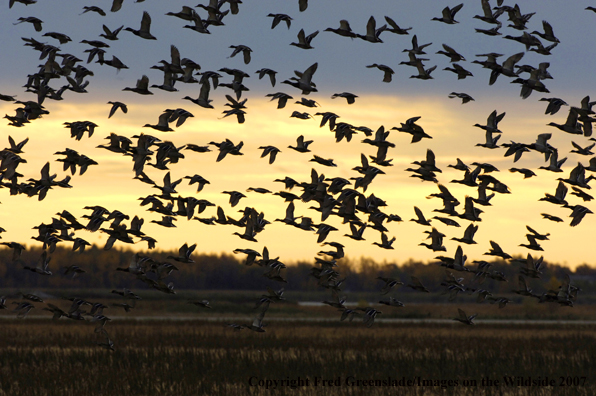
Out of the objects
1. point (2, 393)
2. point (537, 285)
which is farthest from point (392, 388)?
point (537, 285)

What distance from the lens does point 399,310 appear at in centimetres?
8456

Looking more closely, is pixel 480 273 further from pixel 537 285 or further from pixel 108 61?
pixel 537 285

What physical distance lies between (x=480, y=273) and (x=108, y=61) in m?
12.1

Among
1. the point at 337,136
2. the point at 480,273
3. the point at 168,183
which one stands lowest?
the point at 480,273

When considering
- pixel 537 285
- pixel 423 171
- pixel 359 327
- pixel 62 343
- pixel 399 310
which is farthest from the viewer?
pixel 537 285

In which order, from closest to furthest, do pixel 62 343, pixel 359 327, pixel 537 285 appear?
1. pixel 62 343
2. pixel 359 327
3. pixel 537 285

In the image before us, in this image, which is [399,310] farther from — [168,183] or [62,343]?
[168,183]

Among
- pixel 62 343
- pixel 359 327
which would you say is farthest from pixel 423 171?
pixel 359 327

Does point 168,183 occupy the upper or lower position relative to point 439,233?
upper

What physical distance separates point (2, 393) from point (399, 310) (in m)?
65.2

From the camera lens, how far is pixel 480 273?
810 inches

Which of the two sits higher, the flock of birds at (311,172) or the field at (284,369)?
the flock of birds at (311,172)

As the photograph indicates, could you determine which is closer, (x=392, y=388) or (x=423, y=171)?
(x=423, y=171)

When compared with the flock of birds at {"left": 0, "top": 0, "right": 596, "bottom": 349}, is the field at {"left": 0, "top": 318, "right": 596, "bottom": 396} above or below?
below
